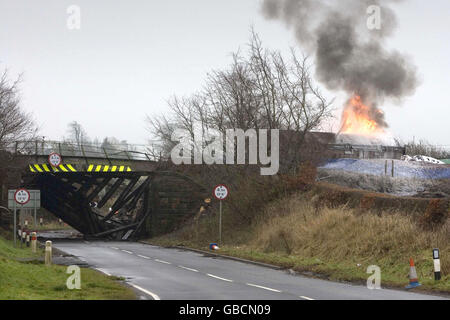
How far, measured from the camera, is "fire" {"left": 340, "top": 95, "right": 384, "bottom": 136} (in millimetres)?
44344

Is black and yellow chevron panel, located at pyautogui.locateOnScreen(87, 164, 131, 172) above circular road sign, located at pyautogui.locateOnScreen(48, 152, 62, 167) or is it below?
below

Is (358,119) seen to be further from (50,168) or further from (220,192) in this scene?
(50,168)

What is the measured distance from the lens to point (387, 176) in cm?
3809

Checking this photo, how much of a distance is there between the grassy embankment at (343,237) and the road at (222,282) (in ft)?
4.95

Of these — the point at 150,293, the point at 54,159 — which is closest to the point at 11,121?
the point at 54,159

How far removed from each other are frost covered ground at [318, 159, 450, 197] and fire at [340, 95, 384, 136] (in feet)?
10.5

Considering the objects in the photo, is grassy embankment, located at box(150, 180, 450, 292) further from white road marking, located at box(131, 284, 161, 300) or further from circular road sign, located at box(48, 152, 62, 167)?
circular road sign, located at box(48, 152, 62, 167)

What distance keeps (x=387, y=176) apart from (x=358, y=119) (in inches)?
309

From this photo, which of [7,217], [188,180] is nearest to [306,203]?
[188,180]

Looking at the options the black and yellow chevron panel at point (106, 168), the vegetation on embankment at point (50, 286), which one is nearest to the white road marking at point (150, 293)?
the vegetation on embankment at point (50, 286)

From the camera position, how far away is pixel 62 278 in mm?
18516

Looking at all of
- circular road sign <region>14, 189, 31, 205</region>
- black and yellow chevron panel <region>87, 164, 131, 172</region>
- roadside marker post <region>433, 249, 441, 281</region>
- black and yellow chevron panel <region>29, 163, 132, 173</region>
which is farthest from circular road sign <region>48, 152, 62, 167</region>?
roadside marker post <region>433, 249, 441, 281</region>
